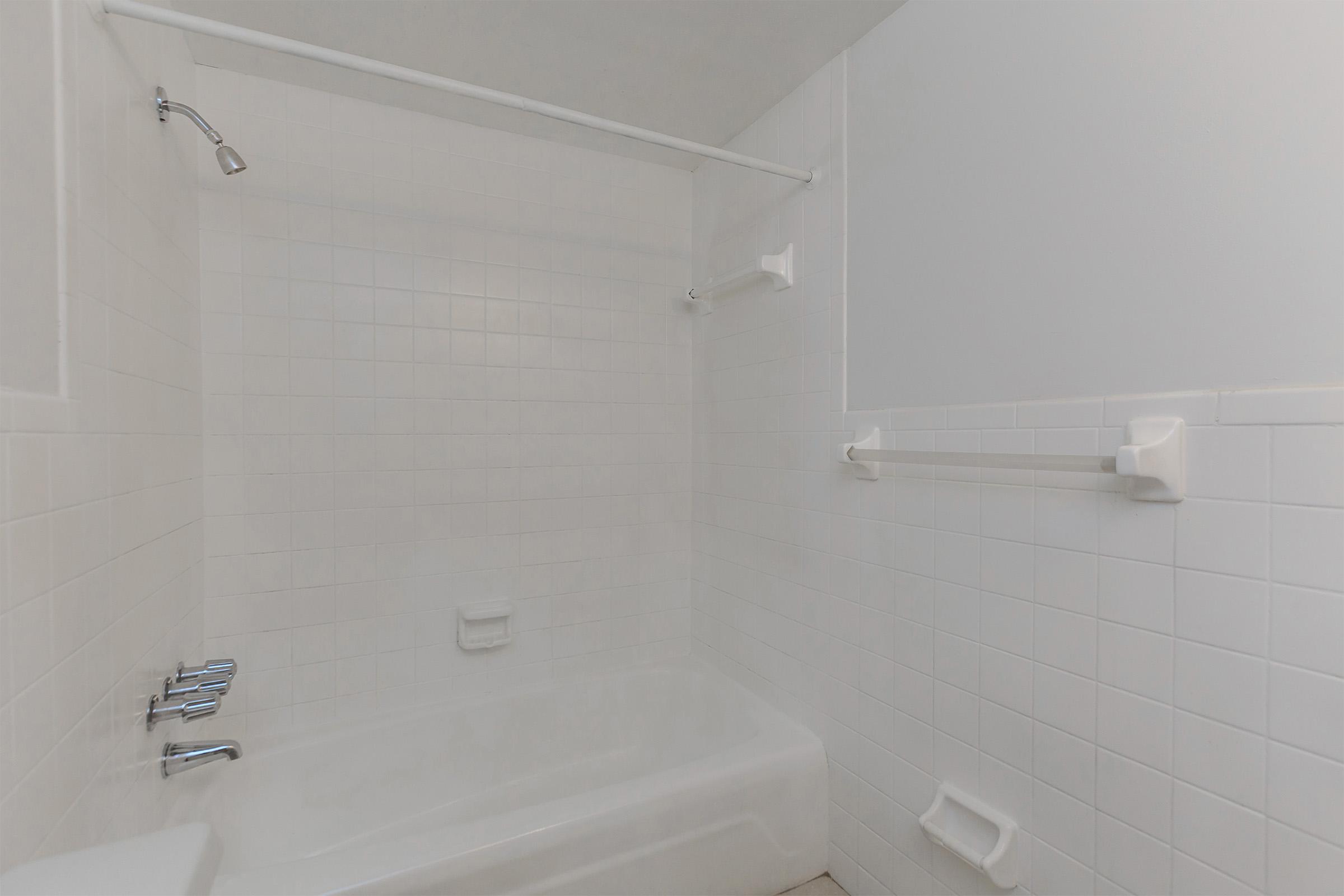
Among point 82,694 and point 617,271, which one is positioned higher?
point 617,271

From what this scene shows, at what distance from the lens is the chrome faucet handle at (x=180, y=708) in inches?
51.2

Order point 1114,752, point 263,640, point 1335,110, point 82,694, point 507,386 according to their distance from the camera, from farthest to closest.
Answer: point 507,386 < point 263,640 < point 1114,752 < point 82,694 < point 1335,110

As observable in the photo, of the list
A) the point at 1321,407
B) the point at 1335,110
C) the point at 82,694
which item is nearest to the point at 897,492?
the point at 1321,407

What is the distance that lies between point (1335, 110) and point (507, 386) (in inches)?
78.6

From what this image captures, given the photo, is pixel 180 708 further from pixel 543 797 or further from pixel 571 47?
pixel 571 47

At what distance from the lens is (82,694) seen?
978mm

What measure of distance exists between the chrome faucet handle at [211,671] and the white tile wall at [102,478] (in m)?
0.05

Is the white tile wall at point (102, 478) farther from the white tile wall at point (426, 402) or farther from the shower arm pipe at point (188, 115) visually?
the white tile wall at point (426, 402)

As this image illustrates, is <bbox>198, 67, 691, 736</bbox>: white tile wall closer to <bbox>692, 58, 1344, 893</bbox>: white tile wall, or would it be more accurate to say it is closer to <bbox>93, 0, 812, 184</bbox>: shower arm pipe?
<bbox>692, 58, 1344, 893</bbox>: white tile wall

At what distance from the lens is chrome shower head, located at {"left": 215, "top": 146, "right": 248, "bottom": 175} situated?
1.34m

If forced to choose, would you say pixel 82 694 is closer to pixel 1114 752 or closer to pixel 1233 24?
pixel 1114 752

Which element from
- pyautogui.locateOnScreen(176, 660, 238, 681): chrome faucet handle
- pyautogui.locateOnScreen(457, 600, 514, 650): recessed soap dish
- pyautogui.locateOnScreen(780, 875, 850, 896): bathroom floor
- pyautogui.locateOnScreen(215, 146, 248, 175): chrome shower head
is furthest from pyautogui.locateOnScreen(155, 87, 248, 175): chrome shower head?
pyautogui.locateOnScreen(780, 875, 850, 896): bathroom floor

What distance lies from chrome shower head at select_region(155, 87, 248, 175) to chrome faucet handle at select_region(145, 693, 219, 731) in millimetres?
1158

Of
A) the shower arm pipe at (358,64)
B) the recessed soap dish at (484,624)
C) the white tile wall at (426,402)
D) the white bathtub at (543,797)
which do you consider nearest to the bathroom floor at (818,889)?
the white bathtub at (543,797)
